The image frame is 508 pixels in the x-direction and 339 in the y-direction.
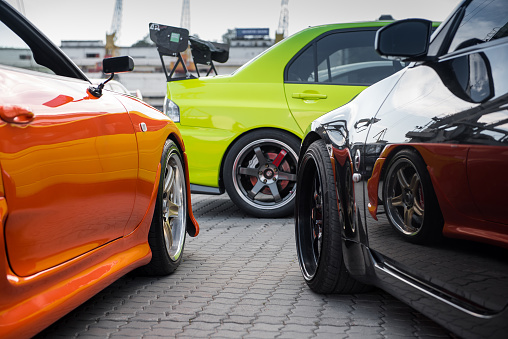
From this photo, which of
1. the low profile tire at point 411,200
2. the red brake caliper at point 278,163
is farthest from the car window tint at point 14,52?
the red brake caliper at point 278,163

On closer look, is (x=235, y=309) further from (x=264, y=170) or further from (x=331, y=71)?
(x=331, y=71)

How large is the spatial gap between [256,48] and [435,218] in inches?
1419

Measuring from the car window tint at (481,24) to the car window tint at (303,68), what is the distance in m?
4.06

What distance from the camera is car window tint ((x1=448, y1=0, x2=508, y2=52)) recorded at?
2.24 m

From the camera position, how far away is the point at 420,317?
3.10 meters

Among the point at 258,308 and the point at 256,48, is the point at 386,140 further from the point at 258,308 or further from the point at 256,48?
the point at 256,48

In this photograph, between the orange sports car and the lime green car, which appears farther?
the lime green car

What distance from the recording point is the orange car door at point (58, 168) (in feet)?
7.15

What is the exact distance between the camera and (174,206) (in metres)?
4.25

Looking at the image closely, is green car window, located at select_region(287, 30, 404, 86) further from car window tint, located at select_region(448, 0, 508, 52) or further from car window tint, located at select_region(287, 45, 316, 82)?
car window tint, located at select_region(448, 0, 508, 52)

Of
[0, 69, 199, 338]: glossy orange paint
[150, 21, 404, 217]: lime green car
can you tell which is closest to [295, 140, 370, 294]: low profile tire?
[0, 69, 199, 338]: glossy orange paint

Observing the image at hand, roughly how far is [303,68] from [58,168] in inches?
175

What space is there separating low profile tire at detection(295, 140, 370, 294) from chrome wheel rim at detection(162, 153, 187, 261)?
0.80 m

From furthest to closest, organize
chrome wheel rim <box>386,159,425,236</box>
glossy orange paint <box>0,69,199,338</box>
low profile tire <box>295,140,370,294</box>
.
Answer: low profile tire <box>295,140,370,294</box> → chrome wheel rim <box>386,159,425,236</box> → glossy orange paint <box>0,69,199,338</box>
